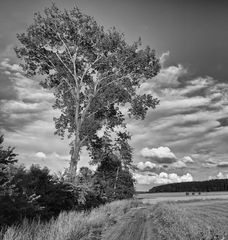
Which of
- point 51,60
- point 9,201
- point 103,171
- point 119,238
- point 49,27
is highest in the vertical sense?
point 49,27

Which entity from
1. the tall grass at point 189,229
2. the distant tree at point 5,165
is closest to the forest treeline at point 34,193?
the distant tree at point 5,165

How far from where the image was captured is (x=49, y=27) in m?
28.5

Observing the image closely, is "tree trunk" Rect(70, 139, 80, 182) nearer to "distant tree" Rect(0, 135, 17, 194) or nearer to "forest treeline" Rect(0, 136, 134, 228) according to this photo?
"forest treeline" Rect(0, 136, 134, 228)

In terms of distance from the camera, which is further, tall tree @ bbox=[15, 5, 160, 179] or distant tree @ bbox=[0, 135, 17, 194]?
tall tree @ bbox=[15, 5, 160, 179]

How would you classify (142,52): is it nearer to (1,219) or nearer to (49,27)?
(49,27)

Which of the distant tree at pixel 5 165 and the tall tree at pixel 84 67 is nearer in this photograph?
the distant tree at pixel 5 165

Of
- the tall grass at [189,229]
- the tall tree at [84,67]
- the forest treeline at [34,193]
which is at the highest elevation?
the tall tree at [84,67]

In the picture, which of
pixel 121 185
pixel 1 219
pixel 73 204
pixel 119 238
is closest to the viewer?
pixel 1 219

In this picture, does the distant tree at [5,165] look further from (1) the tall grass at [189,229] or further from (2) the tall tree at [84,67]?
(2) the tall tree at [84,67]

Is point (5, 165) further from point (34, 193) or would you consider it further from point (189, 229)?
point (189, 229)

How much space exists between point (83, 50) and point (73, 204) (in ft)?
44.5

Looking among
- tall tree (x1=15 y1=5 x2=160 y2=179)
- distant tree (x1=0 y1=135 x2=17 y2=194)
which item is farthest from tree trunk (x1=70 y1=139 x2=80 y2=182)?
distant tree (x1=0 y1=135 x2=17 y2=194)

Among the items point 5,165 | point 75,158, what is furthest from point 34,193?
point 75,158

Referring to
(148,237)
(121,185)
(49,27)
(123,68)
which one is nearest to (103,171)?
(121,185)
